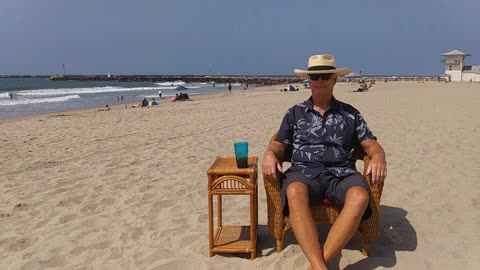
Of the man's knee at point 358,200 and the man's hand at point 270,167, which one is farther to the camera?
the man's hand at point 270,167

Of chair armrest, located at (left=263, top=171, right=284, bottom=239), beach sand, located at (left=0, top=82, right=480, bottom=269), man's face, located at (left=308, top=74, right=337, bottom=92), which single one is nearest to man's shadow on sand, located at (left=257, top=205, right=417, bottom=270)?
beach sand, located at (left=0, top=82, right=480, bottom=269)

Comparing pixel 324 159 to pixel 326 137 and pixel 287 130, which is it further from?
pixel 287 130

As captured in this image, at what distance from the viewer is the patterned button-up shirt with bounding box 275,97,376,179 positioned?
2.78 metres

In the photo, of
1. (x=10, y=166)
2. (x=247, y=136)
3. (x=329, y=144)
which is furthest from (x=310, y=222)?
(x=247, y=136)

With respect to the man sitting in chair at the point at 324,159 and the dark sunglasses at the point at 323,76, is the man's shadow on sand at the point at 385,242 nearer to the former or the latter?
the man sitting in chair at the point at 324,159

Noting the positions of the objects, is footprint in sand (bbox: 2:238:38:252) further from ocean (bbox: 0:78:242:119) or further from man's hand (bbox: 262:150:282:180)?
ocean (bbox: 0:78:242:119)

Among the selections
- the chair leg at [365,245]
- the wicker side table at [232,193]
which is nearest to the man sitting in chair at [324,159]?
the wicker side table at [232,193]

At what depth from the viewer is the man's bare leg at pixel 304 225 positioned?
7.63 feet

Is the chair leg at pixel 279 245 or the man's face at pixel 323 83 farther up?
the man's face at pixel 323 83

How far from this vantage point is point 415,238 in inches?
120

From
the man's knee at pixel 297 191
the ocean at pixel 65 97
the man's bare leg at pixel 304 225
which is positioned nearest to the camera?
the man's bare leg at pixel 304 225

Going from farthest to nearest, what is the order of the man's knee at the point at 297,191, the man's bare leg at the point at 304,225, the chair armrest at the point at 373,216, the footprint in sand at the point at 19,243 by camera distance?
1. the footprint in sand at the point at 19,243
2. the chair armrest at the point at 373,216
3. the man's knee at the point at 297,191
4. the man's bare leg at the point at 304,225

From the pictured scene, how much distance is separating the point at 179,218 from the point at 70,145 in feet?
15.0

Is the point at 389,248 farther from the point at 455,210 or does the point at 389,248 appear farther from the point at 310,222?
the point at 455,210
